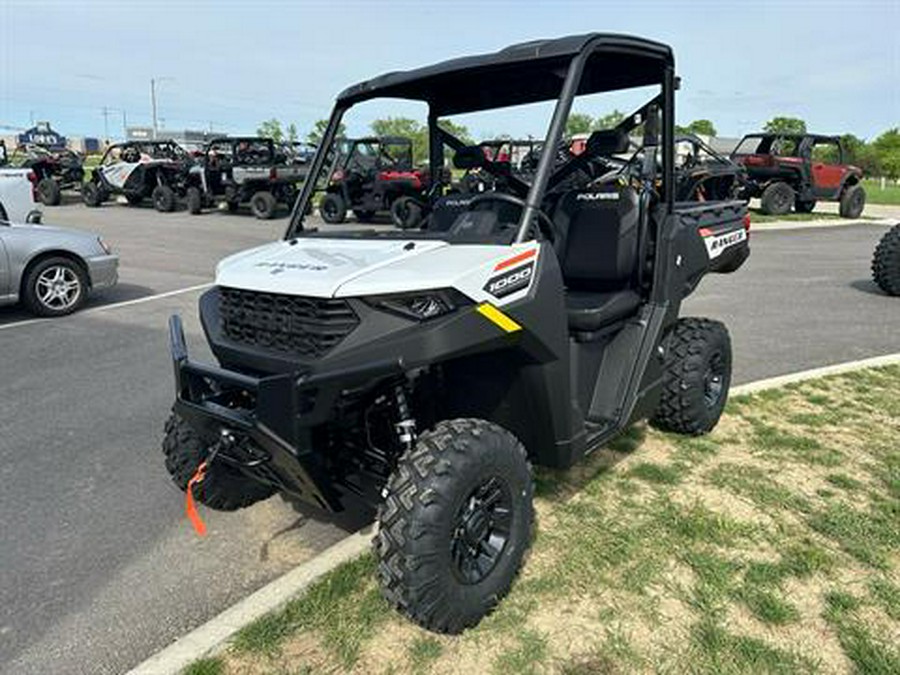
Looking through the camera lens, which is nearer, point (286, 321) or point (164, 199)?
point (286, 321)

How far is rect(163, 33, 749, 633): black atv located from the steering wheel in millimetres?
14

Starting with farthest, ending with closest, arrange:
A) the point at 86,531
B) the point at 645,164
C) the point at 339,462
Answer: the point at 645,164
the point at 86,531
the point at 339,462

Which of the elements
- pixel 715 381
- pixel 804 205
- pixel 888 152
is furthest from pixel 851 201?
pixel 888 152

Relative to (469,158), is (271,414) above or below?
below

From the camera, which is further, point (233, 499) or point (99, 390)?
point (99, 390)

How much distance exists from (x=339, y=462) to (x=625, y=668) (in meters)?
1.28

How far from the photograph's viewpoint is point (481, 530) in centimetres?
264

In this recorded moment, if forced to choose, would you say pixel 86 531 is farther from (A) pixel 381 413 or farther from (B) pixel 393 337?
(B) pixel 393 337

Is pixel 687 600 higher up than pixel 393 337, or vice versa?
pixel 393 337

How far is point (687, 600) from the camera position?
9.01 ft

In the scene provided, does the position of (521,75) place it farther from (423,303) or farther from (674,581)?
(674,581)

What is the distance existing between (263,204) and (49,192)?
9.09 metres

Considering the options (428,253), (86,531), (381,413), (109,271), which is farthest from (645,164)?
(109,271)

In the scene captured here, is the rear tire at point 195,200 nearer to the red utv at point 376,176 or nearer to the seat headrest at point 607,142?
the red utv at point 376,176
